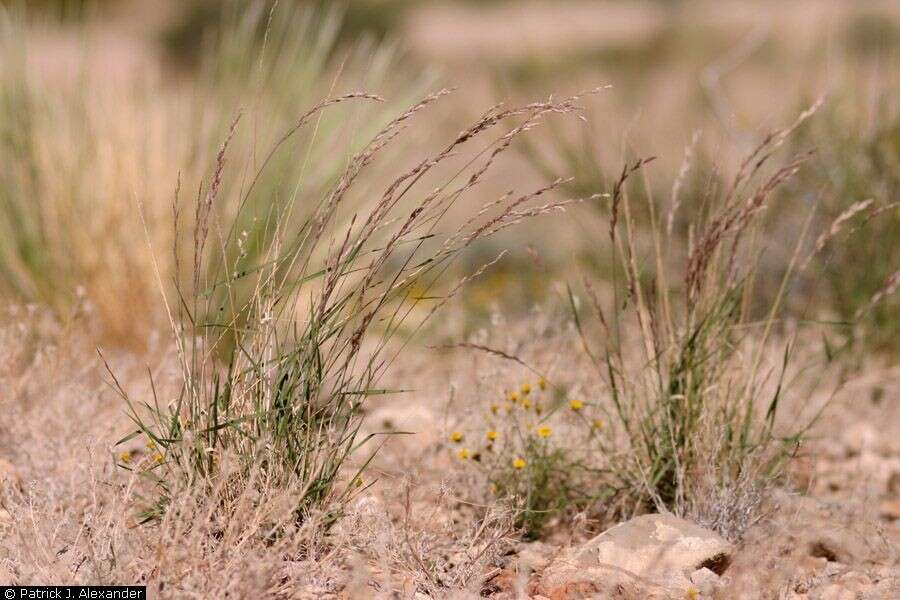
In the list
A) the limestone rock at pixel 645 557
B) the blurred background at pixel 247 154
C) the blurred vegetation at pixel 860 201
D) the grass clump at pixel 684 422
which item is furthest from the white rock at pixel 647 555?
the blurred vegetation at pixel 860 201

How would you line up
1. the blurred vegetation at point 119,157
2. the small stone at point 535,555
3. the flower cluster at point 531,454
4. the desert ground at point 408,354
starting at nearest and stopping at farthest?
the desert ground at point 408,354
the small stone at point 535,555
the flower cluster at point 531,454
the blurred vegetation at point 119,157

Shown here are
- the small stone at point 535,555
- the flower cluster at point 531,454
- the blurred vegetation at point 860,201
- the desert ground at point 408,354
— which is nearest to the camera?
the desert ground at point 408,354

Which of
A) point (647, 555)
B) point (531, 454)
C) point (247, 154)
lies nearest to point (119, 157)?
point (247, 154)

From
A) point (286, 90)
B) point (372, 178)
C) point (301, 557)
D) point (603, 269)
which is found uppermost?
point (286, 90)

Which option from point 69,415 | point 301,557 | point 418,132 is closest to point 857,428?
point 418,132

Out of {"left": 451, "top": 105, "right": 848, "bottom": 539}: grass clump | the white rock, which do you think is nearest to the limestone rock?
the white rock

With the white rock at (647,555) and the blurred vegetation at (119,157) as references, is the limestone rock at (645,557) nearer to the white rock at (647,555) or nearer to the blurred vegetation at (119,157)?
the white rock at (647,555)

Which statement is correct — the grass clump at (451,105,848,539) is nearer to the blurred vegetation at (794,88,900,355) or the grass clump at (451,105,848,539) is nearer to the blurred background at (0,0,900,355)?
the blurred background at (0,0,900,355)

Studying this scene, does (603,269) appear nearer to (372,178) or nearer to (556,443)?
(372,178)
